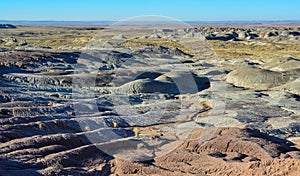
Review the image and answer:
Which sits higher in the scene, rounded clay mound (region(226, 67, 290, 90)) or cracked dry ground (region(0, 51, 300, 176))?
cracked dry ground (region(0, 51, 300, 176))

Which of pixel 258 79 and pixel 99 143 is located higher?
pixel 99 143

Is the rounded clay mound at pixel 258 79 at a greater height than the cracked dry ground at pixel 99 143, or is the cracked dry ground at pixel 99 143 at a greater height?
the cracked dry ground at pixel 99 143

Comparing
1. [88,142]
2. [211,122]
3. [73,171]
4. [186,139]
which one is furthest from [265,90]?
[73,171]

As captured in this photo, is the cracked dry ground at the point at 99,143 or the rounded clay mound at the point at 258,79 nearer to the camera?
the cracked dry ground at the point at 99,143

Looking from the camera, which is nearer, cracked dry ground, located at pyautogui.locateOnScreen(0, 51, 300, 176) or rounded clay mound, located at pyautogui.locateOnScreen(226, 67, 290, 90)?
cracked dry ground, located at pyautogui.locateOnScreen(0, 51, 300, 176)

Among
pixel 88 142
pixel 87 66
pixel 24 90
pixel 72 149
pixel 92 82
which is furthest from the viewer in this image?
pixel 87 66

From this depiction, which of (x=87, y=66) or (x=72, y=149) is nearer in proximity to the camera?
(x=72, y=149)

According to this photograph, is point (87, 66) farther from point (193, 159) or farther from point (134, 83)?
point (193, 159)

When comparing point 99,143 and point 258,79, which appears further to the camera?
point 258,79
